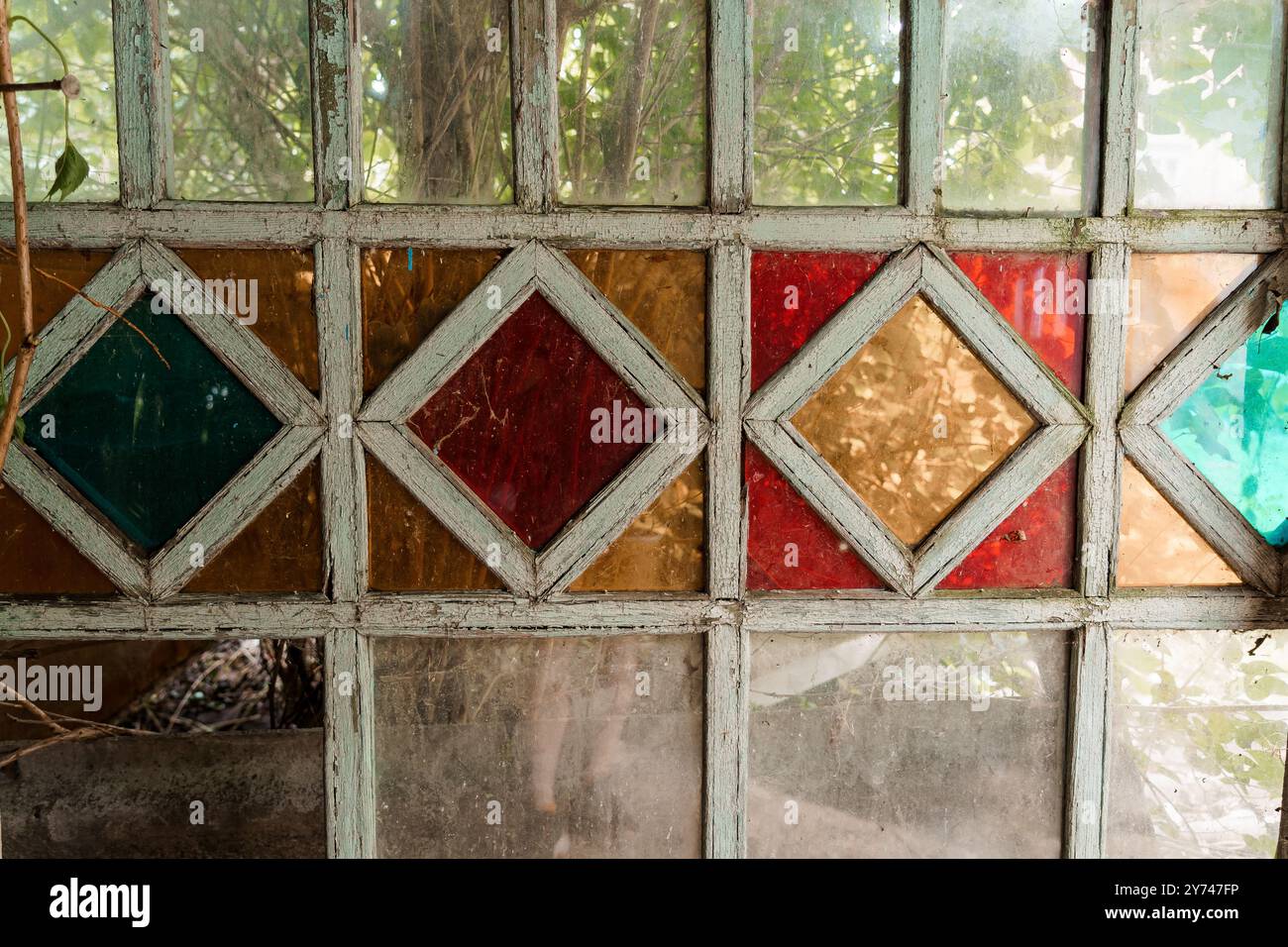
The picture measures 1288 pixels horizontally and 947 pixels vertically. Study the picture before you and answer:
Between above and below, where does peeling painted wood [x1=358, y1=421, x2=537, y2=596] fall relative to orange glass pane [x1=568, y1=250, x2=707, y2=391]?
below

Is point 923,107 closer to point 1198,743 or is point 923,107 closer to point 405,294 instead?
point 405,294

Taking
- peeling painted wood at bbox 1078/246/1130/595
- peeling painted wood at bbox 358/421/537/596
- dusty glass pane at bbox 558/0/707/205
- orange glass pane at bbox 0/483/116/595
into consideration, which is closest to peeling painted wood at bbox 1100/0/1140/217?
peeling painted wood at bbox 1078/246/1130/595

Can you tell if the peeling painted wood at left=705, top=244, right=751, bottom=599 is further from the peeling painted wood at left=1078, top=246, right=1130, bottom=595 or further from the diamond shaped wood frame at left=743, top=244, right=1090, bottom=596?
the peeling painted wood at left=1078, top=246, right=1130, bottom=595

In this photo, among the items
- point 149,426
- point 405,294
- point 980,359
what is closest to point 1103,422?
point 980,359

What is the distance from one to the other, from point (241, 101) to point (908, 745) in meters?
3.06

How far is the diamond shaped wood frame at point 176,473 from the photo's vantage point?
2.23 m

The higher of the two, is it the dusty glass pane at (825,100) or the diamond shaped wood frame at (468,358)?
the dusty glass pane at (825,100)

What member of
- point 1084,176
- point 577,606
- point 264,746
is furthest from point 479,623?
point 1084,176

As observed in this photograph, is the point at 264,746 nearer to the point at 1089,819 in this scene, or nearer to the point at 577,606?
the point at 577,606

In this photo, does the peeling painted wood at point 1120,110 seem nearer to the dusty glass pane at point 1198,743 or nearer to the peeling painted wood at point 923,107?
the peeling painted wood at point 923,107

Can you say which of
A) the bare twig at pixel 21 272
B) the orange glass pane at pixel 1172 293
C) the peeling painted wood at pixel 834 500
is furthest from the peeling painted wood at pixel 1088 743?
the bare twig at pixel 21 272

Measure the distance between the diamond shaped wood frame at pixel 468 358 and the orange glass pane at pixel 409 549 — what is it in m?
0.04

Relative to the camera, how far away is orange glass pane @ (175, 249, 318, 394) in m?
2.25

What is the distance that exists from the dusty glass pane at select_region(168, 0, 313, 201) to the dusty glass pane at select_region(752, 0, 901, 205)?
1465 mm
